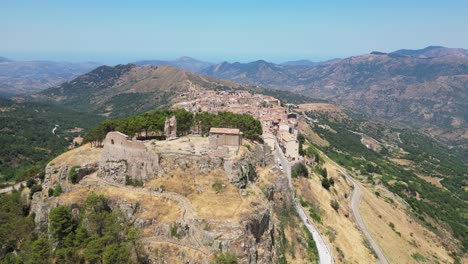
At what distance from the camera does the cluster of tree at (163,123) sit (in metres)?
78.5

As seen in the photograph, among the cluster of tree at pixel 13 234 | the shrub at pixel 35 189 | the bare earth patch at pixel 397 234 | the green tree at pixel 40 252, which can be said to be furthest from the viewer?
the bare earth patch at pixel 397 234

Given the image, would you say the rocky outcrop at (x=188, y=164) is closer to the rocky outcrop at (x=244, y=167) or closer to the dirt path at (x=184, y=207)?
the rocky outcrop at (x=244, y=167)

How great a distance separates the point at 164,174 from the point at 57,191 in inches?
662

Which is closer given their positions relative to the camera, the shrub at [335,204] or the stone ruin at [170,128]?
the stone ruin at [170,128]

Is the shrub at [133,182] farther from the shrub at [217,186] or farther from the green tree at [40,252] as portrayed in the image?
the green tree at [40,252]

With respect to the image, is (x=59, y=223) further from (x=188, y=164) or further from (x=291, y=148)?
(x=291, y=148)

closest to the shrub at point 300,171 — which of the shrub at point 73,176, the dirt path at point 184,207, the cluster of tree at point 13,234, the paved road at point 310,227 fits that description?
the paved road at point 310,227

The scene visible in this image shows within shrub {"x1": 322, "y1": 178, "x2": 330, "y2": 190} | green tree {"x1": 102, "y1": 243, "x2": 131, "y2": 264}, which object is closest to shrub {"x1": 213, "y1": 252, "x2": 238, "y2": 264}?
green tree {"x1": 102, "y1": 243, "x2": 131, "y2": 264}

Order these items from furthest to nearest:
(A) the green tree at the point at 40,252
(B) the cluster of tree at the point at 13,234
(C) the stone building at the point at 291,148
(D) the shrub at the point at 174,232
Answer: (C) the stone building at the point at 291,148 < (B) the cluster of tree at the point at 13,234 < (D) the shrub at the point at 174,232 < (A) the green tree at the point at 40,252

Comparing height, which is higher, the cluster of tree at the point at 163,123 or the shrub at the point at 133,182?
the cluster of tree at the point at 163,123

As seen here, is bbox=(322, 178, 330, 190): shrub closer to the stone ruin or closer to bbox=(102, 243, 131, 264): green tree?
the stone ruin

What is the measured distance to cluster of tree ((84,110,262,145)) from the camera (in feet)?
258

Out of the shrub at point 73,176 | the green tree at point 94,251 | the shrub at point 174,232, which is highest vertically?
the shrub at point 73,176

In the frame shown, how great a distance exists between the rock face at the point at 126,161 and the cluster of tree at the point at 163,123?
1614 centimetres
